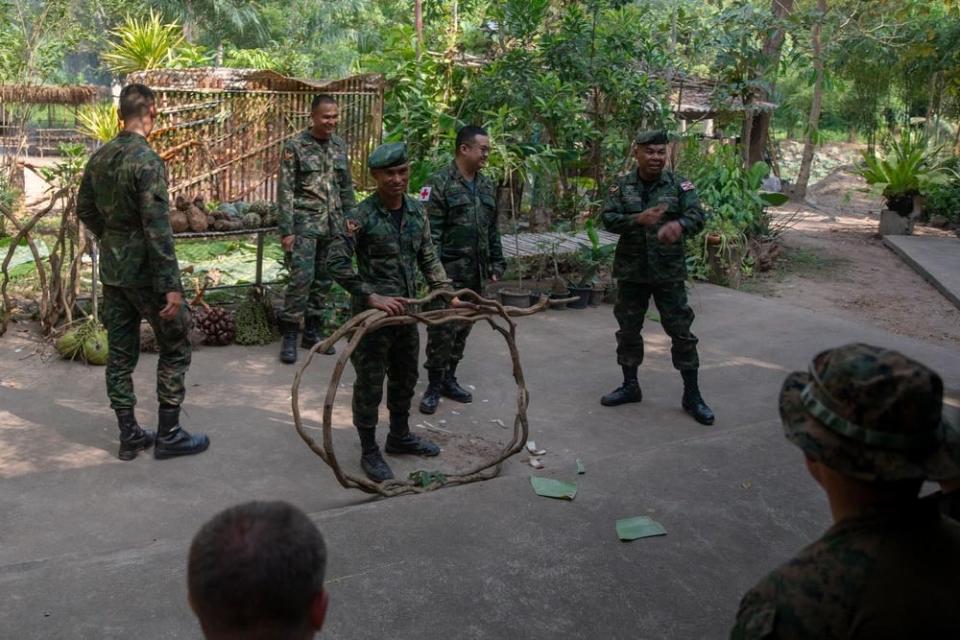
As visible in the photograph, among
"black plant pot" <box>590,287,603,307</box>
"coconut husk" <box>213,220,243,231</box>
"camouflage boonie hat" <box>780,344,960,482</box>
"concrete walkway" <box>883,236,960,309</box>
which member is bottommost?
"black plant pot" <box>590,287,603,307</box>

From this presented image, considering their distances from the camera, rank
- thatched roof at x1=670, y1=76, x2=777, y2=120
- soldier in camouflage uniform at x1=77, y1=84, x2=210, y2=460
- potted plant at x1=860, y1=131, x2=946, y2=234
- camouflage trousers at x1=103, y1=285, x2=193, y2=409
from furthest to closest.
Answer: potted plant at x1=860, y1=131, x2=946, y2=234
thatched roof at x1=670, y1=76, x2=777, y2=120
camouflage trousers at x1=103, y1=285, x2=193, y2=409
soldier in camouflage uniform at x1=77, y1=84, x2=210, y2=460

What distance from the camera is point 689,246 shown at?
1032 cm

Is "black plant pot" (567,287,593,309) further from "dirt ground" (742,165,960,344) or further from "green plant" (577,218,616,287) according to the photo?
"dirt ground" (742,165,960,344)

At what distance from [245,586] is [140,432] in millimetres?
3916

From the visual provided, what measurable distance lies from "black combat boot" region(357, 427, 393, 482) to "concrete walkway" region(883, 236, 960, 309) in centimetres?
795

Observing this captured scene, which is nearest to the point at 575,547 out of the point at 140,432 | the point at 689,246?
the point at 140,432

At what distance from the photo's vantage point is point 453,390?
627 cm

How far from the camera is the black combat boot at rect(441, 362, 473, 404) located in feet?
20.5

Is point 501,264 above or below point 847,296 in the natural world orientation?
above

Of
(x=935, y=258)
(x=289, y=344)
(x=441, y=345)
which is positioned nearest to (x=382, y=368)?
(x=441, y=345)

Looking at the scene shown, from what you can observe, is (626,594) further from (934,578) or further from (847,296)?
(847,296)

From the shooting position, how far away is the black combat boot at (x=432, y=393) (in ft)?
19.7

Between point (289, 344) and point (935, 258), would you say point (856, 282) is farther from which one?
point (289, 344)

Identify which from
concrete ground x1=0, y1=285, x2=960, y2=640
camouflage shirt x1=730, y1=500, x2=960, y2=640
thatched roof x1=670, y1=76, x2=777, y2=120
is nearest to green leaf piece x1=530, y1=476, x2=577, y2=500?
concrete ground x1=0, y1=285, x2=960, y2=640
